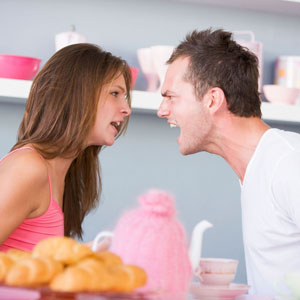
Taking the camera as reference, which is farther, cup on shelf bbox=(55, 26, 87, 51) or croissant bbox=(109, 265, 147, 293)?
cup on shelf bbox=(55, 26, 87, 51)

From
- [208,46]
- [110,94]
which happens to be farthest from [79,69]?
[208,46]

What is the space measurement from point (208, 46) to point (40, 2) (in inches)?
36.1

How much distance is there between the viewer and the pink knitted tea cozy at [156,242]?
83cm

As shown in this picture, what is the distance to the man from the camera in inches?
54.6

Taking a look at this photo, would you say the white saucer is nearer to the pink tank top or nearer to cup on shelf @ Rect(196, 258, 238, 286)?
cup on shelf @ Rect(196, 258, 238, 286)

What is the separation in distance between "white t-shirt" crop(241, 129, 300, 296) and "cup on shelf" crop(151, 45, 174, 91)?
79 cm

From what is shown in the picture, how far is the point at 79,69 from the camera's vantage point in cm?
160

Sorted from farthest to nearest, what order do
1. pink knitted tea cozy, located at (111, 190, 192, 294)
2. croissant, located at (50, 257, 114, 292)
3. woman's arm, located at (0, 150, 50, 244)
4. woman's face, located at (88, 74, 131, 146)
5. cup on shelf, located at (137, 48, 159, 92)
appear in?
cup on shelf, located at (137, 48, 159, 92) → woman's face, located at (88, 74, 131, 146) → woman's arm, located at (0, 150, 50, 244) → pink knitted tea cozy, located at (111, 190, 192, 294) → croissant, located at (50, 257, 114, 292)

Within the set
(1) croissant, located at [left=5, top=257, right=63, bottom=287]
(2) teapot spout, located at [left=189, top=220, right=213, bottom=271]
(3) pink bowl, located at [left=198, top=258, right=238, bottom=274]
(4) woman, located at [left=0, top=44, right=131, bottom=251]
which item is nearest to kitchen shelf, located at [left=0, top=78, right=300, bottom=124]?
(4) woman, located at [left=0, top=44, right=131, bottom=251]

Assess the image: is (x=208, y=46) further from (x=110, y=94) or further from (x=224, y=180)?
(x=224, y=180)

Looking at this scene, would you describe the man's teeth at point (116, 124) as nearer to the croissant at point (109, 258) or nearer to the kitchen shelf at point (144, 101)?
the kitchen shelf at point (144, 101)

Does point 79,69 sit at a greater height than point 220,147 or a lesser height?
greater

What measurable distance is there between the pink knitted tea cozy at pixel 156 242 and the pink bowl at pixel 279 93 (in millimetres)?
1504

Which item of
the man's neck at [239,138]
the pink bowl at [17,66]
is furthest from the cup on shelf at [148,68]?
the man's neck at [239,138]
